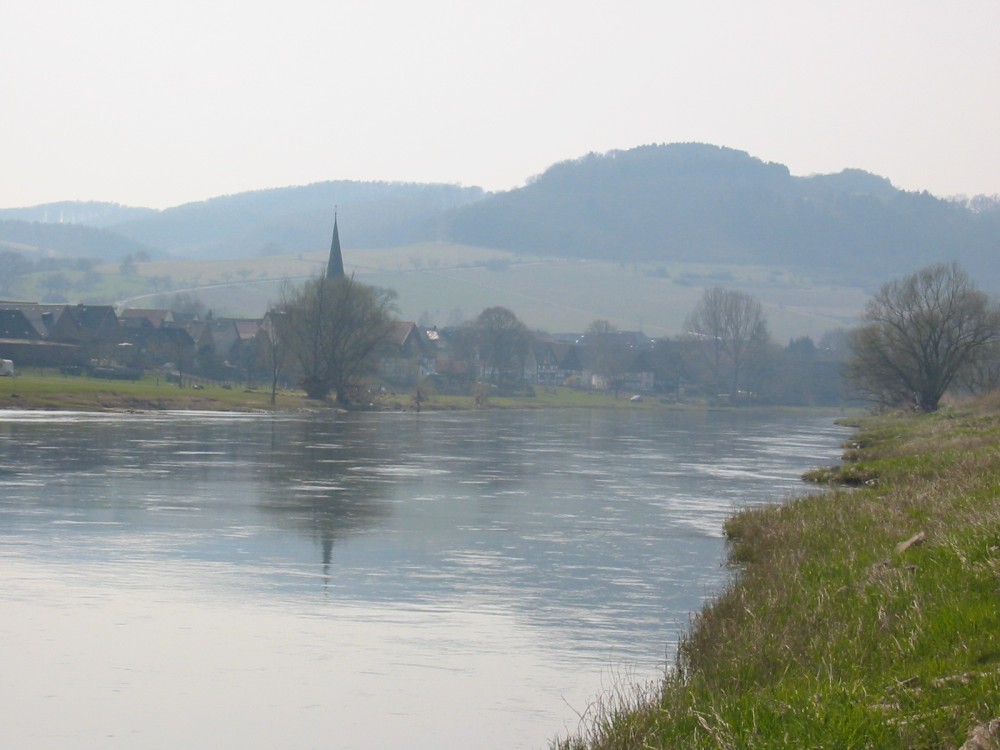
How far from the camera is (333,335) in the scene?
104 metres

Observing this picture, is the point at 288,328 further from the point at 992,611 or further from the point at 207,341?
the point at 992,611

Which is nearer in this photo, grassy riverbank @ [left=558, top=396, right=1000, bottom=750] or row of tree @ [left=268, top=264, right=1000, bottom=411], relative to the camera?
grassy riverbank @ [left=558, top=396, right=1000, bottom=750]

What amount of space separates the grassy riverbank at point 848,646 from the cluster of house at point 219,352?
89369 millimetres

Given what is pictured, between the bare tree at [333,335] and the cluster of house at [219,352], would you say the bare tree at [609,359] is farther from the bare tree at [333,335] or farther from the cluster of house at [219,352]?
the bare tree at [333,335]

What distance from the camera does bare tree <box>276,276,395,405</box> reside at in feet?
341

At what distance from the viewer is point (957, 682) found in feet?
34.3

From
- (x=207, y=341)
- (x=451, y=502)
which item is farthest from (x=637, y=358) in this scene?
(x=451, y=502)

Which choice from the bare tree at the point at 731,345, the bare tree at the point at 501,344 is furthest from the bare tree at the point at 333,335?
the bare tree at the point at 731,345

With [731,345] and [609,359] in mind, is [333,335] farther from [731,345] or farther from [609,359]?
[731,345]

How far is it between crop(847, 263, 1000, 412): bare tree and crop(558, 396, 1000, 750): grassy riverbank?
217ft

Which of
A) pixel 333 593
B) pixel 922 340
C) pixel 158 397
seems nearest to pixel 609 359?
pixel 922 340

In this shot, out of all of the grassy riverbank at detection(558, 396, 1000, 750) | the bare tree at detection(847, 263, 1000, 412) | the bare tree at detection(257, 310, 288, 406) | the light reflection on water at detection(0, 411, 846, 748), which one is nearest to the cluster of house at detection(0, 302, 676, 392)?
the bare tree at detection(257, 310, 288, 406)

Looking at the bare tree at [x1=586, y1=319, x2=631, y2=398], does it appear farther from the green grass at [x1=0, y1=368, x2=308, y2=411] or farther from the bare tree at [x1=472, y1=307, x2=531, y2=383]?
the green grass at [x1=0, y1=368, x2=308, y2=411]

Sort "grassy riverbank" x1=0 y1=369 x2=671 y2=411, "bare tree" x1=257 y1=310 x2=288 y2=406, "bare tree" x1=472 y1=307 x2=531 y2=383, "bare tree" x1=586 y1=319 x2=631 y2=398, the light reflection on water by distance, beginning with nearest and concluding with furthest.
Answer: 1. the light reflection on water
2. "grassy riverbank" x1=0 y1=369 x2=671 y2=411
3. "bare tree" x1=257 y1=310 x2=288 y2=406
4. "bare tree" x1=472 y1=307 x2=531 y2=383
5. "bare tree" x1=586 y1=319 x2=631 y2=398
